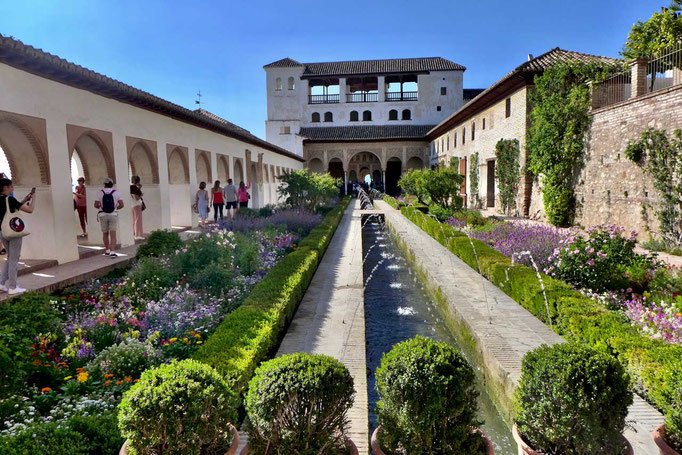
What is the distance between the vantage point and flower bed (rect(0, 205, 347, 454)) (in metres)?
2.86

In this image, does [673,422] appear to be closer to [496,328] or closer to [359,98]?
[496,328]

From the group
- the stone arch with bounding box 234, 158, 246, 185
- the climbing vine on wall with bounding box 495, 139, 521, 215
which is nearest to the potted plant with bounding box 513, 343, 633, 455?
the climbing vine on wall with bounding box 495, 139, 521, 215

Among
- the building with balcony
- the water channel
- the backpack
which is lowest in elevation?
the water channel

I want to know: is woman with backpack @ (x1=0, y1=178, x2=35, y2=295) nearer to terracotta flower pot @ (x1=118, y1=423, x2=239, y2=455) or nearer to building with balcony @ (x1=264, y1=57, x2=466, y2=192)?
→ terracotta flower pot @ (x1=118, y1=423, x2=239, y2=455)

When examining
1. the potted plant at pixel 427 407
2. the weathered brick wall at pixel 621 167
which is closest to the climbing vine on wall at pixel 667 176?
the weathered brick wall at pixel 621 167

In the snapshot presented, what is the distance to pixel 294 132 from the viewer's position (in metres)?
40.3

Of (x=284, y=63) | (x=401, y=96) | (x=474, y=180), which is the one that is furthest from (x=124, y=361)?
(x=401, y=96)

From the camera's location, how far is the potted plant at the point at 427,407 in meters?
2.38

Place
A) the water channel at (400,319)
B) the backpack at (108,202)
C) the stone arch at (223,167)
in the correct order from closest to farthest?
1. the water channel at (400,319)
2. the backpack at (108,202)
3. the stone arch at (223,167)

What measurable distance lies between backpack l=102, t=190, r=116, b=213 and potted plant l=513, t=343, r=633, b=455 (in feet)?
25.4

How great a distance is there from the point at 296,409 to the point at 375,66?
140ft

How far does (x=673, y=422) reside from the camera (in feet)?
8.05

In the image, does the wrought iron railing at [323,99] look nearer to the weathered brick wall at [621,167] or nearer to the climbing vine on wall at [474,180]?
the climbing vine on wall at [474,180]

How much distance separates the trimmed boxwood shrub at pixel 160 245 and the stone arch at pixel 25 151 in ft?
6.01
